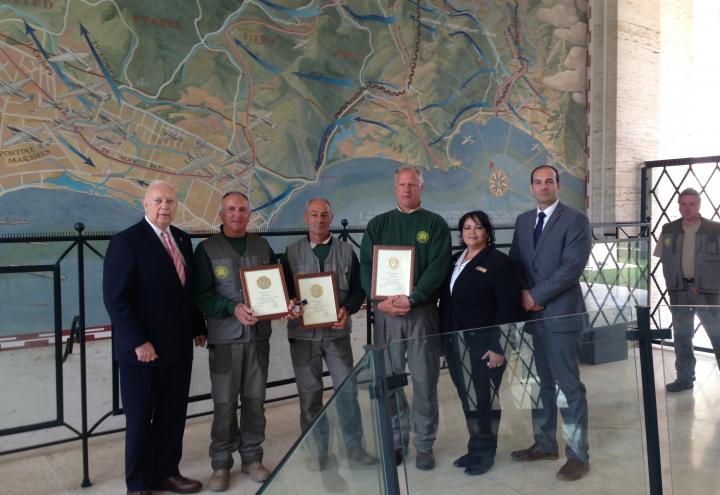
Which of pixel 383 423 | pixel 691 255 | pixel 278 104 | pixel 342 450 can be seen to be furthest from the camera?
pixel 691 255

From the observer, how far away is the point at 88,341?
4074 millimetres

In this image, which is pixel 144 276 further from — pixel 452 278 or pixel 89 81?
pixel 89 81

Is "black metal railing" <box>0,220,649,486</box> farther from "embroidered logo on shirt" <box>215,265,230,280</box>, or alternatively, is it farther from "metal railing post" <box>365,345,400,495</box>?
"metal railing post" <box>365,345,400,495</box>

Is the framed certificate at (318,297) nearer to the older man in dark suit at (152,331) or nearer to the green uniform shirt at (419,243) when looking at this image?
the green uniform shirt at (419,243)

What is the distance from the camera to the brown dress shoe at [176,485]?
3100 mm

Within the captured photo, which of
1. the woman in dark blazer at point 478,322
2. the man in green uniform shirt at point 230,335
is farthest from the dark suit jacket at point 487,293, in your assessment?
the man in green uniform shirt at point 230,335

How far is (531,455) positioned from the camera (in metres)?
2.56

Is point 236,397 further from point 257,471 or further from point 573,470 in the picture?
point 573,470

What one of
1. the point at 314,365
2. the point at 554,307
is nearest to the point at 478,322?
the point at 554,307

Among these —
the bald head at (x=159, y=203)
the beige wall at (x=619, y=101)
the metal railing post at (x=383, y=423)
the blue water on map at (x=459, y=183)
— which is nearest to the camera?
the metal railing post at (x=383, y=423)

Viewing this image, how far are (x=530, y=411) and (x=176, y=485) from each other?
6.02 ft

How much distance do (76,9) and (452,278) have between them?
2.97 metres

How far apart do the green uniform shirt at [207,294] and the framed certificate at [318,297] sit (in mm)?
370

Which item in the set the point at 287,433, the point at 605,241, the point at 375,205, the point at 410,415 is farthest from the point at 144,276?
the point at 605,241
